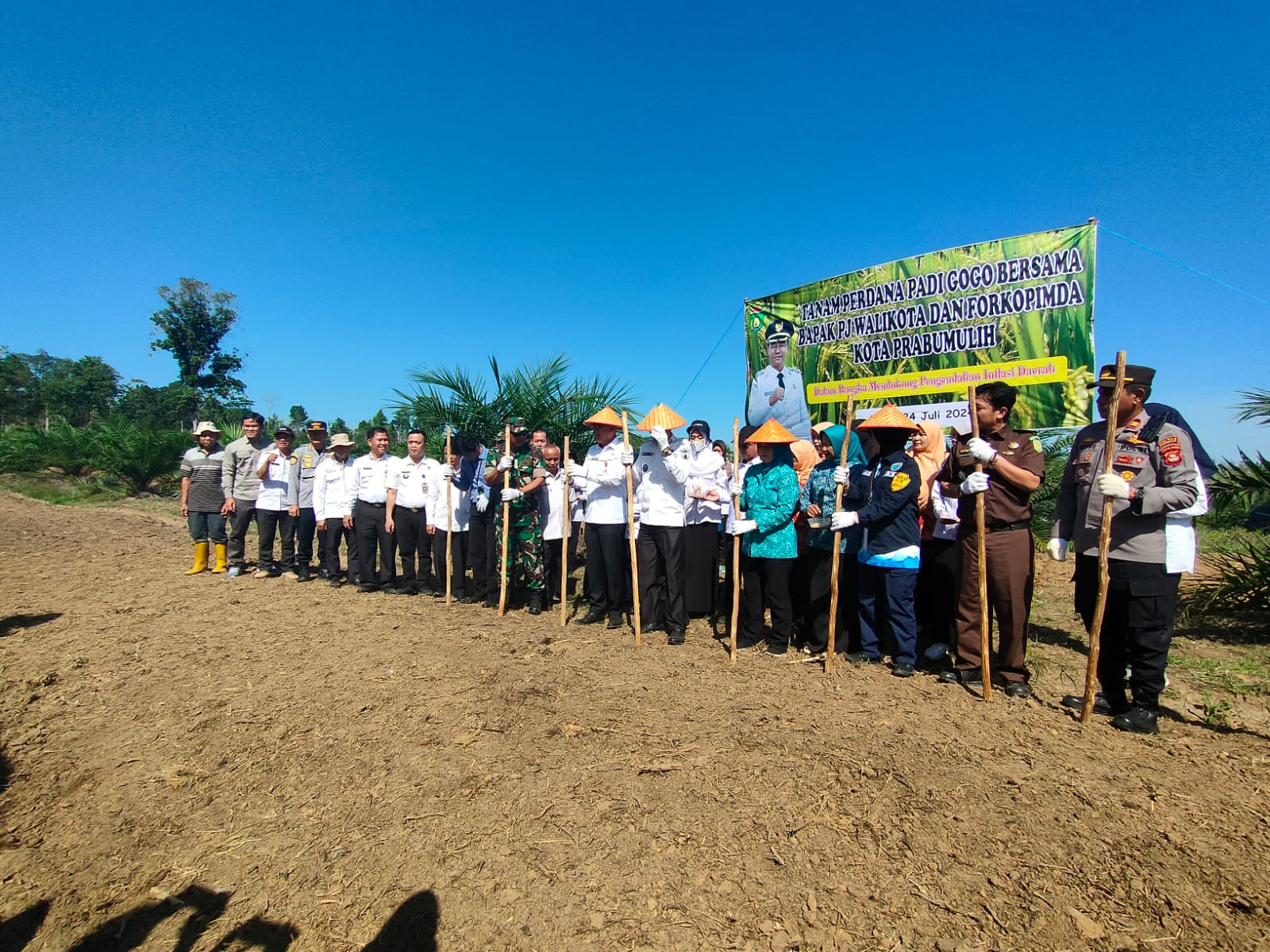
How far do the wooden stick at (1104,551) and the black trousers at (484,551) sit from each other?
16.7 ft

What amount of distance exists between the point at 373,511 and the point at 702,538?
3.89 m

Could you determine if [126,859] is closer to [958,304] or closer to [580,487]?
[580,487]

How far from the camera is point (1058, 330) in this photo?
5109mm

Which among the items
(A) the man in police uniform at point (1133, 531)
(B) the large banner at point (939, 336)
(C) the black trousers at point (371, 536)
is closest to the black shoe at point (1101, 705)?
(A) the man in police uniform at point (1133, 531)

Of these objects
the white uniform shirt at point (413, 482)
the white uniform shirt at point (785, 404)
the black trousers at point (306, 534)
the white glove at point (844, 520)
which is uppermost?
the white uniform shirt at point (785, 404)

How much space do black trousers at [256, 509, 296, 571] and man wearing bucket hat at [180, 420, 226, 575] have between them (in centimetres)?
52

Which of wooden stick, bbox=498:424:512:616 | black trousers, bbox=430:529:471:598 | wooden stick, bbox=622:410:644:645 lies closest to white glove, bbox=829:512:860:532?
wooden stick, bbox=622:410:644:645

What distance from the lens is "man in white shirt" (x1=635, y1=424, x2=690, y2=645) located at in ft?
17.4

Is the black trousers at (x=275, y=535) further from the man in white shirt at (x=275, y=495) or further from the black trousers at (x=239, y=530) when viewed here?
the black trousers at (x=239, y=530)

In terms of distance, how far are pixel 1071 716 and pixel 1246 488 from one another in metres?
3.21

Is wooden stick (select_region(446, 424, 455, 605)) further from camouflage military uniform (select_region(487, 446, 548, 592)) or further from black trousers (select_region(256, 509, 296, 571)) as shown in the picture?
black trousers (select_region(256, 509, 296, 571))

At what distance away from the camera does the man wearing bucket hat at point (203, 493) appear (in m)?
7.61

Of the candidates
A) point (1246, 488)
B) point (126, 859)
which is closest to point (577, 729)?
point (126, 859)

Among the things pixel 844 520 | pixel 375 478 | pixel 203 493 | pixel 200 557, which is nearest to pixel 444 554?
pixel 375 478
